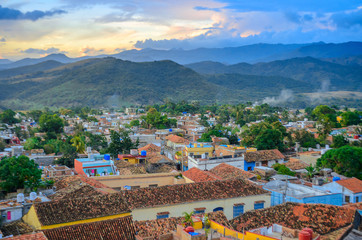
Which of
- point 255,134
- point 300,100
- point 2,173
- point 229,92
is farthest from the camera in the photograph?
point 229,92

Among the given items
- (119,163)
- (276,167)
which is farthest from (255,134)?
(119,163)

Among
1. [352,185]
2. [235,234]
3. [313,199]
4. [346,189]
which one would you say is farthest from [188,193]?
[352,185]

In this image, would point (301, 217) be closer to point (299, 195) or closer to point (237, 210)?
point (299, 195)

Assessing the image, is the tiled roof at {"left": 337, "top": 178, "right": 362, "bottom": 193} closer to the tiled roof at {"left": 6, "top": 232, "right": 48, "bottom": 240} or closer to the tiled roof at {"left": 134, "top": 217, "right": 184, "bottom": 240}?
the tiled roof at {"left": 134, "top": 217, "right": 184, "bottom": 240}

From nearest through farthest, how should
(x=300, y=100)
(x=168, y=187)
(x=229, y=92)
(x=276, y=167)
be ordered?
1. (x=168, y=187)
2. (x=276, y=167)
3. (x=300, y=100)
4. (x=229, y=92)

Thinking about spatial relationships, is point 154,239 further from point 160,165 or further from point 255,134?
point 255,134

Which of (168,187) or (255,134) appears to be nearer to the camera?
(168,187)
